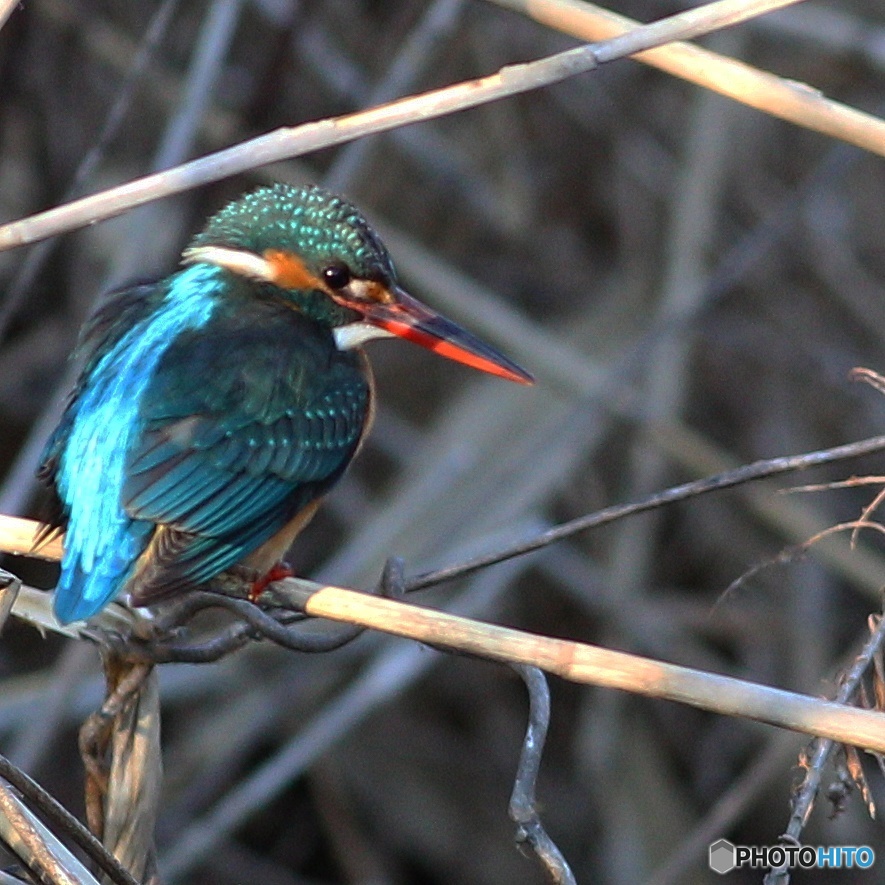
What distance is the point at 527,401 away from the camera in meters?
3.23

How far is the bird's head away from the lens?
79.0 inches

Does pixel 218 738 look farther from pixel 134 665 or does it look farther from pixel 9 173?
pixel 134 665

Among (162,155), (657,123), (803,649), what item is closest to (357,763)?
(803,649)

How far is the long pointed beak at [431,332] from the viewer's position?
6.56 feet

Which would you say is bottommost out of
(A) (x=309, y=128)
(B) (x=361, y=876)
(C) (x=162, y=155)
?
(B) (x=361, y=876)

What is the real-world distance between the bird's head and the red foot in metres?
0.34

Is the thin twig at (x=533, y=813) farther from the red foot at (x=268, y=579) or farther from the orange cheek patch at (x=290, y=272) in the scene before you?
the orange cheek patch at (x=290, y=272)

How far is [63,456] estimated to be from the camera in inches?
72.3

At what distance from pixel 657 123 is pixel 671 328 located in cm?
64

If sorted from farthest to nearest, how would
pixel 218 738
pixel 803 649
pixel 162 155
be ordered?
1. pixel 803 649
2. pixel 218 738
3. pixel 162 155

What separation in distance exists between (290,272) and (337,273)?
0.26 ft

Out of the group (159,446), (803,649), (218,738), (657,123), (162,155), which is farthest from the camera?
(657,123)

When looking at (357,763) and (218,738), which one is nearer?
(218,738)

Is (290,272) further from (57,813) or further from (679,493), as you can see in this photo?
(57,813)
